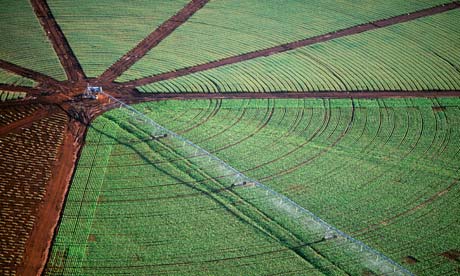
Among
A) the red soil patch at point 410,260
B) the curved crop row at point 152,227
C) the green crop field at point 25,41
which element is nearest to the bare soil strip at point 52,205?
the curved crop row at point 152,227

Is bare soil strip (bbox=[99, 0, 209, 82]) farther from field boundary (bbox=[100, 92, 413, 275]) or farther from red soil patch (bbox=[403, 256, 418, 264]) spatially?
red soil patch (bbox=[403, 256, 418, 264])

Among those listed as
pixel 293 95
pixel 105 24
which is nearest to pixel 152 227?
pixel 293 95

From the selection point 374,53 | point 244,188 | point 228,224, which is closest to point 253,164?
point 244,188

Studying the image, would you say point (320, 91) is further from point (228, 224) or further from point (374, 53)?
point (228, 224)

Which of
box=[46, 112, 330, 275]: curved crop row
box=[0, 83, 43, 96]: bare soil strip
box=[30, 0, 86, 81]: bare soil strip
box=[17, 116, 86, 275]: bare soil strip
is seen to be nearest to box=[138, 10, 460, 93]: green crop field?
box=[30, 0, 86, 81]: bare soil strip

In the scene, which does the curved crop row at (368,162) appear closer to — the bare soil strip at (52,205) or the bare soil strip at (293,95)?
the bare soil strip at (293,95)

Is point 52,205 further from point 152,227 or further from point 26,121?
point 26,121
